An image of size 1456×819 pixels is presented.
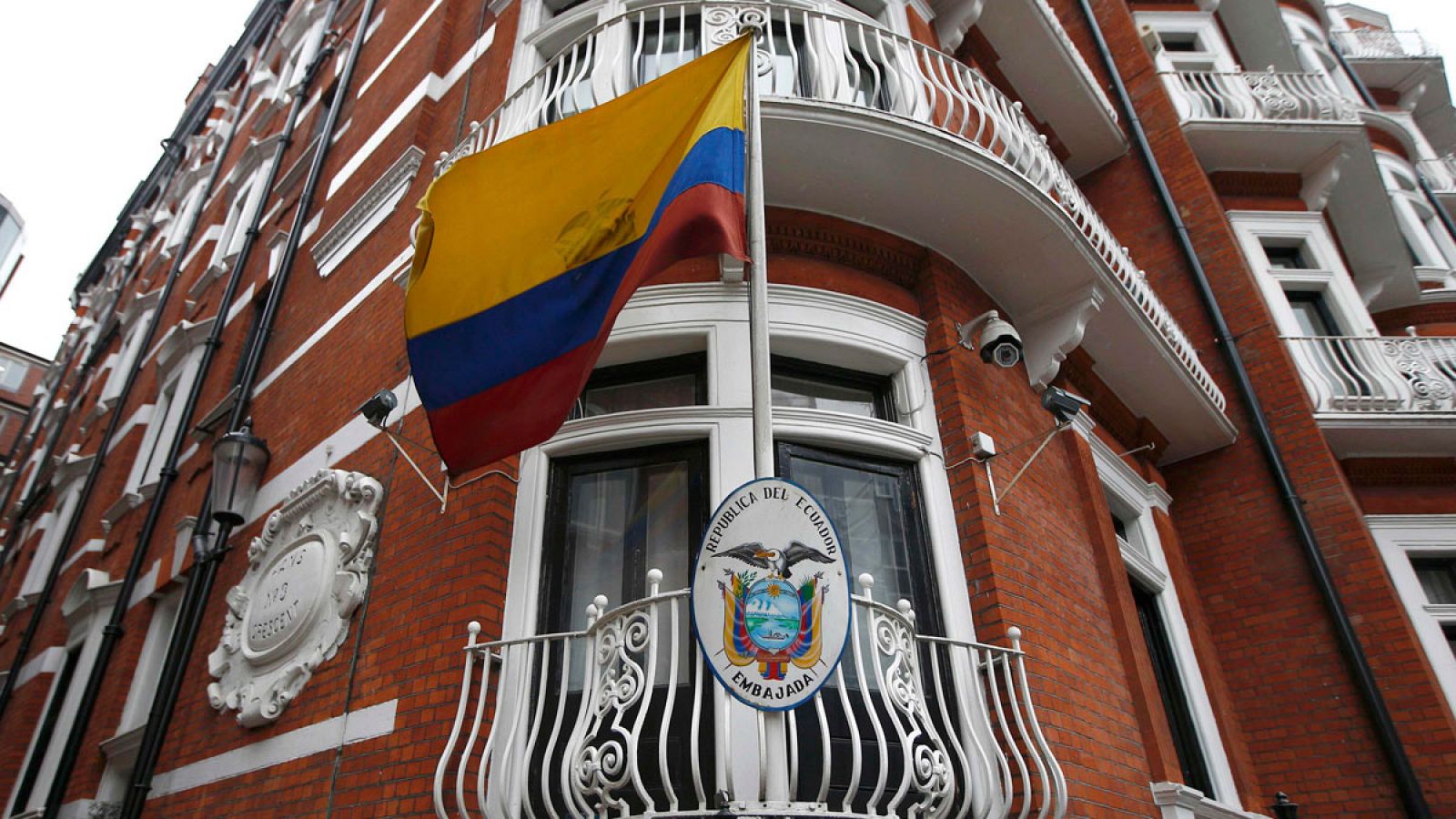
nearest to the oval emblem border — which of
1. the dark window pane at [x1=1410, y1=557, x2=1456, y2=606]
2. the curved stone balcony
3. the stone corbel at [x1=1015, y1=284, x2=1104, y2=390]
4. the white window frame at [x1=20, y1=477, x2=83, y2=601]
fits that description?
the curved stone balcony

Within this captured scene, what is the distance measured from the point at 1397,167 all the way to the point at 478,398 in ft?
62.3

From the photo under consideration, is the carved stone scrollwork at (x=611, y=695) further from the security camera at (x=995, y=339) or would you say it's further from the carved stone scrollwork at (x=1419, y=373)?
the carved stone scrollwork at (x=1419, y=373)

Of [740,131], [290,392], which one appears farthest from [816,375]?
[290,392]

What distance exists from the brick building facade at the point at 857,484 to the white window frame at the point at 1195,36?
1867 millimetres

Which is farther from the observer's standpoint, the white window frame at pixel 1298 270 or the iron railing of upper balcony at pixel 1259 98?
the iron railing of upper balcony at pixel 1259 98

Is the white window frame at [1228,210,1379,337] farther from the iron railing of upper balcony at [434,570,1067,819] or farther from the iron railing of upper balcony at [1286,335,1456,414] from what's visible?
the iron railing of upper balcony at [434,570,1067,819]

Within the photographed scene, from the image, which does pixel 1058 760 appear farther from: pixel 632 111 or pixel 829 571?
pixel 632 111

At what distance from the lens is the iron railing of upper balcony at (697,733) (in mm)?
3596

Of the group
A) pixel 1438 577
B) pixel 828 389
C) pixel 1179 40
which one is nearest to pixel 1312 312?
pixel 1438 577

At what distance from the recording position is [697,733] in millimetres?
3525

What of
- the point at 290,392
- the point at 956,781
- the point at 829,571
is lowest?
the point at 956,781

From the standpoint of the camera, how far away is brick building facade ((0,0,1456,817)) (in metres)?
4.33

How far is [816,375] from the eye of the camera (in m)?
5.54

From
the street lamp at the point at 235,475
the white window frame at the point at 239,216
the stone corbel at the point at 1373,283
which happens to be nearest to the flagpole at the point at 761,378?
the street lamp at the point at 235,475
